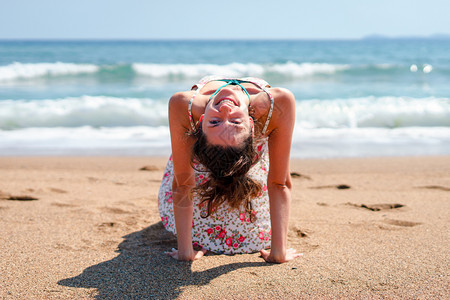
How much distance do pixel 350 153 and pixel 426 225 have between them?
312 centimetres

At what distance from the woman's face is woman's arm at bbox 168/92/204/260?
0.24m

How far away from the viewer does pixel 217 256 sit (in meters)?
2.85

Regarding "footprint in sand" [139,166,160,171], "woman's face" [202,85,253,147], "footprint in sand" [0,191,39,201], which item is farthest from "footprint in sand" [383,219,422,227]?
"footprint in sand" [0,191,39,201]

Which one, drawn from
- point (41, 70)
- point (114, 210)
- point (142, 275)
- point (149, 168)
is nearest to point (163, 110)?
point (149, 168)

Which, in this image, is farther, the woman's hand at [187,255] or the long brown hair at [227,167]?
the woman's hand at [187,255]

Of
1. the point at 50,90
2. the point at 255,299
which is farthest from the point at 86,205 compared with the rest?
the point at 50,90

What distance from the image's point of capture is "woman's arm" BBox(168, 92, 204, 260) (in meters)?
2.53

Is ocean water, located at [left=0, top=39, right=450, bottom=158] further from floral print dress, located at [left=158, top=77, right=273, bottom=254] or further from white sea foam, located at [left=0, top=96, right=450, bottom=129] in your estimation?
floral print dress, located at [left=158, top=77, right=273, bottom=254]

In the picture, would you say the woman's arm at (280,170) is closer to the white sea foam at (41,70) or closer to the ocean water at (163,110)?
the ocean water at (163,110)

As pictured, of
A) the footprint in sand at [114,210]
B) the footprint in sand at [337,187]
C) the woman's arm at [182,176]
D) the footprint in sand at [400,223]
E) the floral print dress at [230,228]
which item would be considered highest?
Answer: the woman's arm at [182,176]

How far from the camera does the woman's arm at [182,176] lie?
253 cm

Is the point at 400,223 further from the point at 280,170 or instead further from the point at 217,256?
the point at 217,256

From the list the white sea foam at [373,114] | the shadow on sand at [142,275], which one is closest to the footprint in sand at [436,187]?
the shadow on sand at [142,275]

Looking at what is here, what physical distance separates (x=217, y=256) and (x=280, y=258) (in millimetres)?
425
